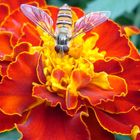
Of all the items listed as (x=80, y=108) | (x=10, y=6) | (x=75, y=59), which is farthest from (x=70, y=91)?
(x=10, y=6)

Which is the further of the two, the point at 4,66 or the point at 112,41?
the point at 112,41

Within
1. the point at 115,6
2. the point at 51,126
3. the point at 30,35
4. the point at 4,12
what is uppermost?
the point at 115,6

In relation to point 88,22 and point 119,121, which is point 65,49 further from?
point 119,121

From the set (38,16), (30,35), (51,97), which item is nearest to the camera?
(51,97)

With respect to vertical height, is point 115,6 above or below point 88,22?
above

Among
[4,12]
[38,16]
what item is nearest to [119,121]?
[38,16]

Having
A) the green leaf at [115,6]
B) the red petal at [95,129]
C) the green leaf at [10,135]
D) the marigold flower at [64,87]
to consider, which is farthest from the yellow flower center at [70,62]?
the green leaf at [115,6]

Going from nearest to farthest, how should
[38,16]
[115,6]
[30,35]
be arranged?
[38,16]
[30,35]
[115,6]

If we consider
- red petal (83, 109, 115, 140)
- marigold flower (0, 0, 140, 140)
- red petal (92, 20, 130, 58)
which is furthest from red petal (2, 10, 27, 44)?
red petal (83, 109, 115, 140)

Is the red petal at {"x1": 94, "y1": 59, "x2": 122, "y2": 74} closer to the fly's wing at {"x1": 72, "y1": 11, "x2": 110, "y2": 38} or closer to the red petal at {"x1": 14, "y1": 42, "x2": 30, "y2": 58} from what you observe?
the fly's wing at {"x1": 72, "y1": 11, "x2": 110, "y2": 38}
